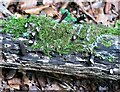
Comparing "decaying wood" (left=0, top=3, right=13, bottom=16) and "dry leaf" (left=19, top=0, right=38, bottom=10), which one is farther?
"dry leaf" (left=19, top=0, right=38, bottom=10)

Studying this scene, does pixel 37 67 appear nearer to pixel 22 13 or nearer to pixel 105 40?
pixel 105 40

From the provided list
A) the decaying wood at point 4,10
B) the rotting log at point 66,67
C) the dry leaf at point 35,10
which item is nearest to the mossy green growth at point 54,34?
the rotting log at point 66,67

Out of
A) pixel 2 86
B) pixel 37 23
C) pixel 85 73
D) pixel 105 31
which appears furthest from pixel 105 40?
pixel 2 86

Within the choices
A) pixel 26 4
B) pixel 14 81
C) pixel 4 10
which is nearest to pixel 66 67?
pixel 14 81

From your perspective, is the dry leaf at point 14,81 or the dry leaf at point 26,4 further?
the dry leaf at point 26,4

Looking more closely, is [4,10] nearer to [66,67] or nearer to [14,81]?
[14,81]

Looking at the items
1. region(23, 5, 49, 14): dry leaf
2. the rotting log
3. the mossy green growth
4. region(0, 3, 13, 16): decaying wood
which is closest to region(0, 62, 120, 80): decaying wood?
the rotting log

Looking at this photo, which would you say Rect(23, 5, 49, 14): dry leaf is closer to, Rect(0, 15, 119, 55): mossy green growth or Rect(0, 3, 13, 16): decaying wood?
Rect(0, 3, 13, 16): decaying wood

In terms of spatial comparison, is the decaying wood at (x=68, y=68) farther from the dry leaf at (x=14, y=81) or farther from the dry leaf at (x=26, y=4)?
the dry leaf at (x=26, y=4)

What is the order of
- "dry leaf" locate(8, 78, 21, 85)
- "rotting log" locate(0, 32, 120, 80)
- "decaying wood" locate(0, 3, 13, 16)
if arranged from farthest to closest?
"decaying wood" locate(0, 3, 13, 16) → "dry leaf" locate(8, 78, 21, 85) → "rotting log" locate(0, 32, 120, 80)

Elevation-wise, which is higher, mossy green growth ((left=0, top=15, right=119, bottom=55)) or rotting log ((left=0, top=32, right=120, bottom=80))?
mossy green growth ((left=0, top=15, right=119, bottom=55))

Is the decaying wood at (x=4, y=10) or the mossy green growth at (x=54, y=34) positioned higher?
the decaying wood at (x=4, y=10)
